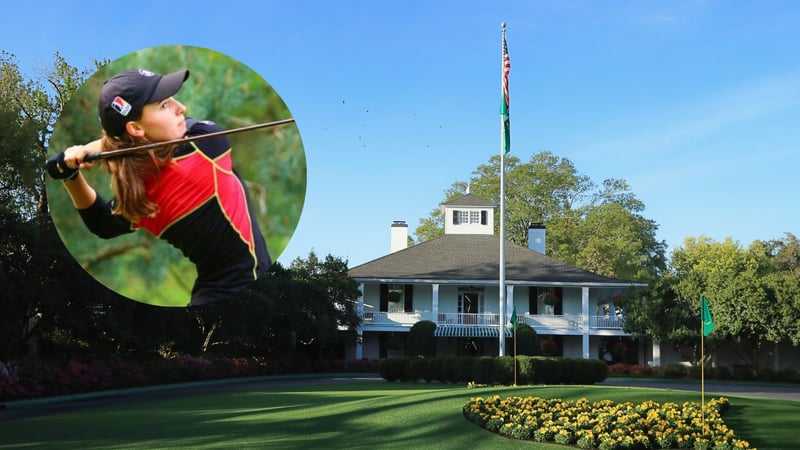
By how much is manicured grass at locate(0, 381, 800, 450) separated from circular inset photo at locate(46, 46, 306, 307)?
988cm

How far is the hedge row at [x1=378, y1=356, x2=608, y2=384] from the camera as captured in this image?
30312 millimetres

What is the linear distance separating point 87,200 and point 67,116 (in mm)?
427

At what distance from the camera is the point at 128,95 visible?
11.9 feet

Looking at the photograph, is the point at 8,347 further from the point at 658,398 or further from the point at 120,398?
the point at 658,398

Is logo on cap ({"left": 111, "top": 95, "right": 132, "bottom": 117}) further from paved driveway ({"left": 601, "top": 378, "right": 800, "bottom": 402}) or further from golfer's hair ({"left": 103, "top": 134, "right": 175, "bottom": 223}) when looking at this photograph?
paved driveway ({"left": 601, "top": 378, "right": 800, "bottom": 402})

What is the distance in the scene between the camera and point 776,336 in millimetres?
41500

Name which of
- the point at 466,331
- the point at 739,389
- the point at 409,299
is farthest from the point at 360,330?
the point at 739,389

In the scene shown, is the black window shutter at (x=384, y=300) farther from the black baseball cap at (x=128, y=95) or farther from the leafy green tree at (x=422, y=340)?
the black baseball cap at (x=128, y=95)

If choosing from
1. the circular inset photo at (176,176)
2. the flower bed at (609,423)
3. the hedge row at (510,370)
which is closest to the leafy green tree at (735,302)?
the hedge row at (510,370)

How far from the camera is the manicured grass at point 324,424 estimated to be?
44.9ft

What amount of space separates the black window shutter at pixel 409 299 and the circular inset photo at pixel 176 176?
157ft

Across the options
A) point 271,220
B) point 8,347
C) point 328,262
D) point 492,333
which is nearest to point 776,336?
point 492,333

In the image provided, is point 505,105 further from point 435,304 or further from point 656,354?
point 656,354

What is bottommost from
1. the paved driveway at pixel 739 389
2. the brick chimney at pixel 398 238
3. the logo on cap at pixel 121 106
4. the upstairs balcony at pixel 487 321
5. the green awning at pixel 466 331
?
the paved driveway at pixel 739 389
